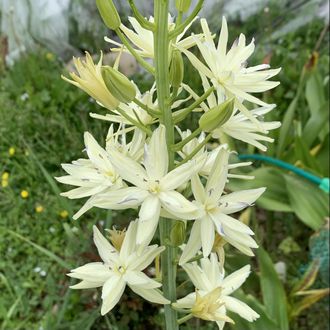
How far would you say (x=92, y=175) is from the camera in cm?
92

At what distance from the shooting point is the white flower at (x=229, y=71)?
2.80ft

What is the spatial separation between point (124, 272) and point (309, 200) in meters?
1.26

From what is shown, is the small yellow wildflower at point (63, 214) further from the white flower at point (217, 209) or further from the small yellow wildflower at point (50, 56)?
the white flower at point (217, 209)

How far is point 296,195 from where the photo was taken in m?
2.01

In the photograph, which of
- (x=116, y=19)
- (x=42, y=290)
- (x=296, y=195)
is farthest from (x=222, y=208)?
(x=42, y=290)

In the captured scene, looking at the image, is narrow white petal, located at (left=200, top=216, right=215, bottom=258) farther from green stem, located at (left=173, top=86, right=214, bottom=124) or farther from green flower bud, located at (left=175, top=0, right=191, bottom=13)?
green flower bud, located at (left=175, top=0, right=191, bottom=13)

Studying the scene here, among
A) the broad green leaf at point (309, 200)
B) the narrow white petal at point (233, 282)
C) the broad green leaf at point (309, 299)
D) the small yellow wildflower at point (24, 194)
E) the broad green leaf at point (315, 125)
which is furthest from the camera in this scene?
the small yellow wildflower at point (24, 194)

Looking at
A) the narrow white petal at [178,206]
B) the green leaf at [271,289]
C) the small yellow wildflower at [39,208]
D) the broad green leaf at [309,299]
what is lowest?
the broad green leaf at [309,299]

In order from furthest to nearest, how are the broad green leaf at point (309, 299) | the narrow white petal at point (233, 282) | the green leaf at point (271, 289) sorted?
the broad green leaf at point (309, 299), the green leaf at point (271, 289), the narrow white petal at point (233, 282)

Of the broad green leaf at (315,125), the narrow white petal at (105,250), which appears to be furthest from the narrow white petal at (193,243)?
the broad green leaf at (315,125)

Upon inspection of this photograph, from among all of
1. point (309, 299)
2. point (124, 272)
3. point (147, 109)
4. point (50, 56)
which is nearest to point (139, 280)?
point (124, 272)

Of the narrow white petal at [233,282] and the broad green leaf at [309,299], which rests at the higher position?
the narrow white petal at [233,282]

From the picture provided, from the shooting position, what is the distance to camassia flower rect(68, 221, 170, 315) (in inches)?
34.1

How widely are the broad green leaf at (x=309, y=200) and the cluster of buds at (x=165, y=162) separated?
43.5 inches
